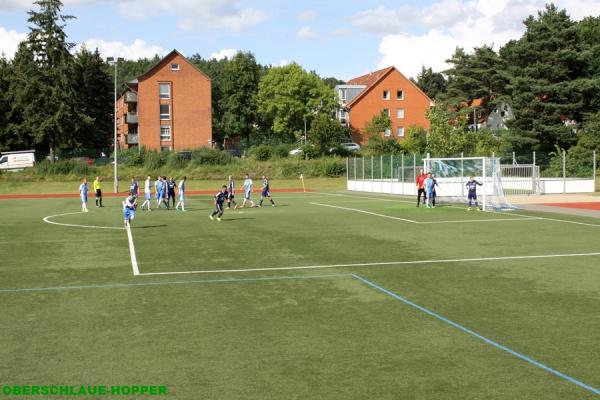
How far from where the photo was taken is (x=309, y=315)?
9.27 meters

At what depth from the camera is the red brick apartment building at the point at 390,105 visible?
3366 inches

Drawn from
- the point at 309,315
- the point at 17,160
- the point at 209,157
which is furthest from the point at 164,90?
the point at 309,315

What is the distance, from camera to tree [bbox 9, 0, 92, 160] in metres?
67.7

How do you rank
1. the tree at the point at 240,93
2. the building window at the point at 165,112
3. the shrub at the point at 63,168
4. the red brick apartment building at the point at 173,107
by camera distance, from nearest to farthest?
the shrub at the point at 63,168 < the red brick apartment building at the point at 173,107 < the building window at the point at 165,112 < the tree at the point at 240,93

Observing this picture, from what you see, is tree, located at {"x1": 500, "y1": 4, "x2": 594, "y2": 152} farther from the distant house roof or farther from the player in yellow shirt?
the player in yellow shirt

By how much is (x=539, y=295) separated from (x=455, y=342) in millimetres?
3424

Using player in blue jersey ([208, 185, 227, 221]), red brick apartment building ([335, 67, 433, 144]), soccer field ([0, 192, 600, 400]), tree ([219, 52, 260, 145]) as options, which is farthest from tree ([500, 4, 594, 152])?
tree ([219, 52, 260, 145])

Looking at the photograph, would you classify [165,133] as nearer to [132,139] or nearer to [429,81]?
[132,139]

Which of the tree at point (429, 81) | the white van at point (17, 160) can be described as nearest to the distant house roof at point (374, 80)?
the tree at point (429, 81)

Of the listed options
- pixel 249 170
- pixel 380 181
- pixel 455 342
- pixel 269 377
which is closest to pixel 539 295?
pixel 455 342

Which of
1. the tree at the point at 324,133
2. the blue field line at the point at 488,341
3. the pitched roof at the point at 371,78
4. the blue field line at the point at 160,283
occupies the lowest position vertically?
the blue field line at the point at 488,341

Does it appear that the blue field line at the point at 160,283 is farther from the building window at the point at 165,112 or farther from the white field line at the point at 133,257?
the building window at the point at 165,112

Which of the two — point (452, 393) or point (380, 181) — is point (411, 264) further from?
point (380, 181)

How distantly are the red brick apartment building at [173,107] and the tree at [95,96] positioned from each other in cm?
551
